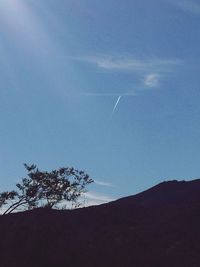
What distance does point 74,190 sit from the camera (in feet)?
212

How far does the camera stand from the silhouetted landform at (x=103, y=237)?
4941cm

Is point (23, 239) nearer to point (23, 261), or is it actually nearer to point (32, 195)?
point (23, 261)

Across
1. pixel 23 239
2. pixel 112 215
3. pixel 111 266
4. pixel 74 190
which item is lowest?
pixel 111 266

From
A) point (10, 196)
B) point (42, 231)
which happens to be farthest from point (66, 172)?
point (42, 231)

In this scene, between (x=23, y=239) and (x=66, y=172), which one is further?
(x=66, y=172)

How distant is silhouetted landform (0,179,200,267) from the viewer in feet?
162

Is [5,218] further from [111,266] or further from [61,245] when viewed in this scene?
[111,266]

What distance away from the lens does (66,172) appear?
210 feet

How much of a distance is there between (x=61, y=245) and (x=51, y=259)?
6.56 feet

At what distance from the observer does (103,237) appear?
53.7 meters

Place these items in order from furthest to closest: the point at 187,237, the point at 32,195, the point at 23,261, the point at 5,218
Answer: the point at 32,195
the point at 5,218
the point at 187,237
the point at 23,261

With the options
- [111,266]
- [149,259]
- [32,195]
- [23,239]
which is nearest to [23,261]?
[23,239]

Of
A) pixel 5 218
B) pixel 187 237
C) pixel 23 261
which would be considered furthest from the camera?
pixel 5 218

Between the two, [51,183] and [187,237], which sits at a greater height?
[51,183]
